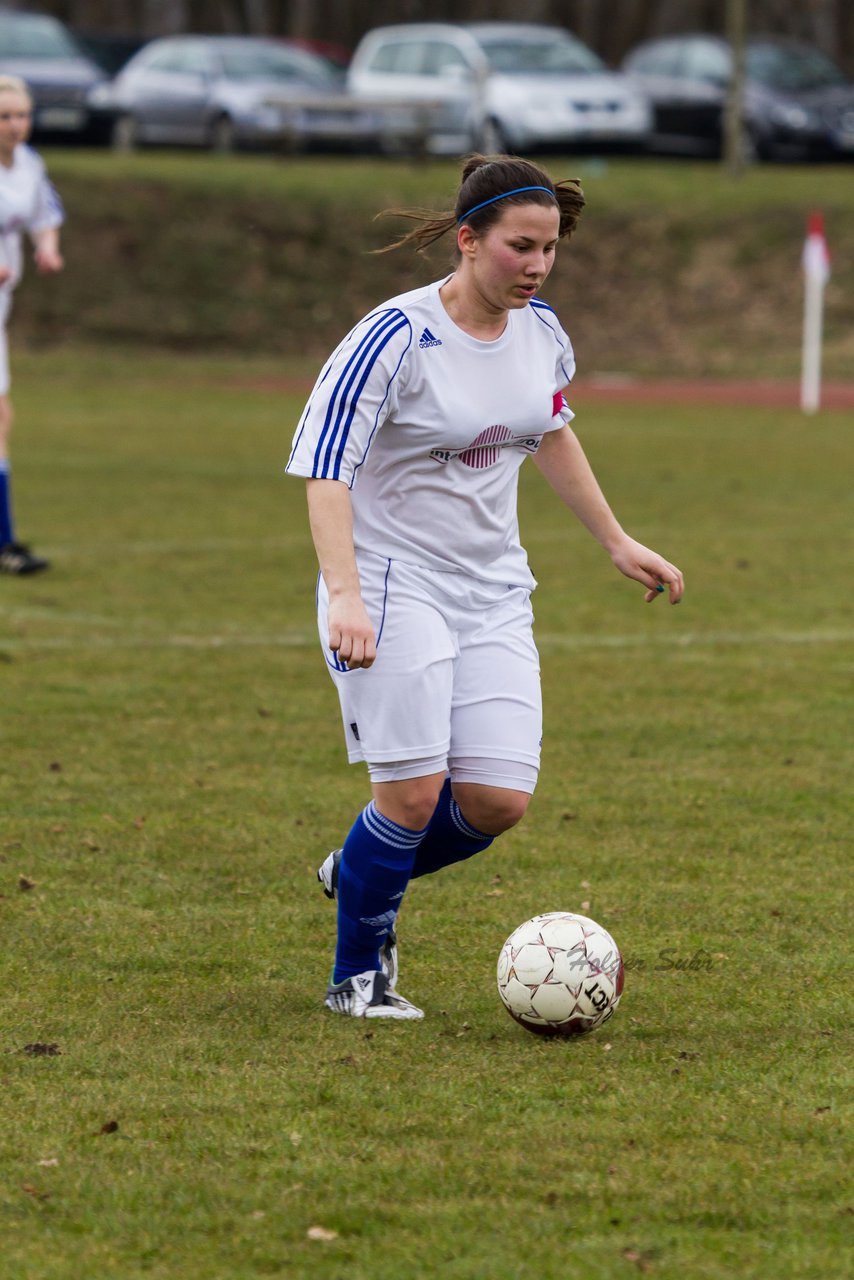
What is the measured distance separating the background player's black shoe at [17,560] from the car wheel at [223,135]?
69.5 ft

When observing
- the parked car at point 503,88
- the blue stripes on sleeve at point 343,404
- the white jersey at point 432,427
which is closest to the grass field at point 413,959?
the white jersey at point 432,427

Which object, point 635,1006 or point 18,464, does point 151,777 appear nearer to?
point 635,1006

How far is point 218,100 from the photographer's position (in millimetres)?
31094

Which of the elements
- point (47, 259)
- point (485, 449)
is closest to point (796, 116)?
point (47, 259)

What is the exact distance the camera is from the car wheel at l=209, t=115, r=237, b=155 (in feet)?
103

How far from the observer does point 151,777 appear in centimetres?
714

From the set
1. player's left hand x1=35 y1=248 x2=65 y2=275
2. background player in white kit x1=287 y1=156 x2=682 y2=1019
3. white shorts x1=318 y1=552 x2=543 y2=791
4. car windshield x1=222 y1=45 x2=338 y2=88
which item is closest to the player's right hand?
background player in white kit x1=287 y1=156 x2=682 y2=1019

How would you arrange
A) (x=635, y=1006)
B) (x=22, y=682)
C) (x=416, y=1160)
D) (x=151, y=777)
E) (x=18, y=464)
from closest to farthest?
(x=416, y=1160) < (x=635, y=1006) < (x=151, y=777) < (x=22, y=682) < (x=18, y=464)

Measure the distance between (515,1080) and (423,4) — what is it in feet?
153

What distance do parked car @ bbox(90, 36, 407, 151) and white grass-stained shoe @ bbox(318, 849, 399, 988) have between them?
26.6 metres

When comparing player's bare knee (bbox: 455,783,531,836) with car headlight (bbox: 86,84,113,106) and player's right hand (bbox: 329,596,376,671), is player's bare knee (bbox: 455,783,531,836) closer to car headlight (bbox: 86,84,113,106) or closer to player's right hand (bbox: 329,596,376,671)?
player's right hand (bbox: 329,596,376,671)

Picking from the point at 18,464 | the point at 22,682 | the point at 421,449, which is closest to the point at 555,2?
the point at 18,464

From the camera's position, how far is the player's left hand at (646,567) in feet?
16.1

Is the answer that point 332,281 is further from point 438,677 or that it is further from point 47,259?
point 438,677
